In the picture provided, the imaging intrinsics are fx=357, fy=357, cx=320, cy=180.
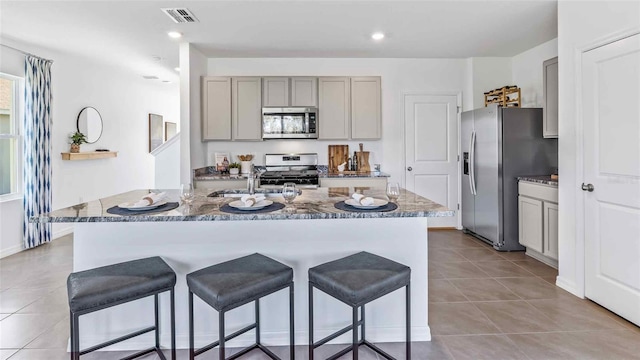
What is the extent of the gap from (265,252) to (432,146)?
3.80 meters

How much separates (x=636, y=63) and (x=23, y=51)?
6.01m

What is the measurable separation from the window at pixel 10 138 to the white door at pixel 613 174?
19.3 feet

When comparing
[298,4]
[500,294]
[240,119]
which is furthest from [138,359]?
[240,119]

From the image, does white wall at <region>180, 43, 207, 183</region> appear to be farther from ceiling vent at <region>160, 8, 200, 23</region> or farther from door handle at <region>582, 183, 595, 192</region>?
door handle at <region>582, 183, 595, 192</region>

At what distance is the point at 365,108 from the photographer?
4828 mm

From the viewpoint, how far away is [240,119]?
478 centimetres

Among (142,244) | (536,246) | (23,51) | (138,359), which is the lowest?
(138,359)

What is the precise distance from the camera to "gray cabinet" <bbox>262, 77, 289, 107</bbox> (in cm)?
477

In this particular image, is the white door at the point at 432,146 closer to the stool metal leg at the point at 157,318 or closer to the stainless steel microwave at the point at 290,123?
the stainless steel microwave at the point at 290,123

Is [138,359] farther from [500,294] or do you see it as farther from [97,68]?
[97,68]

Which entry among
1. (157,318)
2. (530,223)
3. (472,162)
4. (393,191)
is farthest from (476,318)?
(472,162)

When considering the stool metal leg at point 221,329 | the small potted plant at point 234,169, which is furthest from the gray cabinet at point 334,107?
the stool metal leg at point 221,329

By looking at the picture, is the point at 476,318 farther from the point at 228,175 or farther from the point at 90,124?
the point at 90,124

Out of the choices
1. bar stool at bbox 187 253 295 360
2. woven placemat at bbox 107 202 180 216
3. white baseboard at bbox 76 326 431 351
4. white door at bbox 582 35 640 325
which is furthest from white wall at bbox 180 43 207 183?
white door at bbox 582 35 640 325
